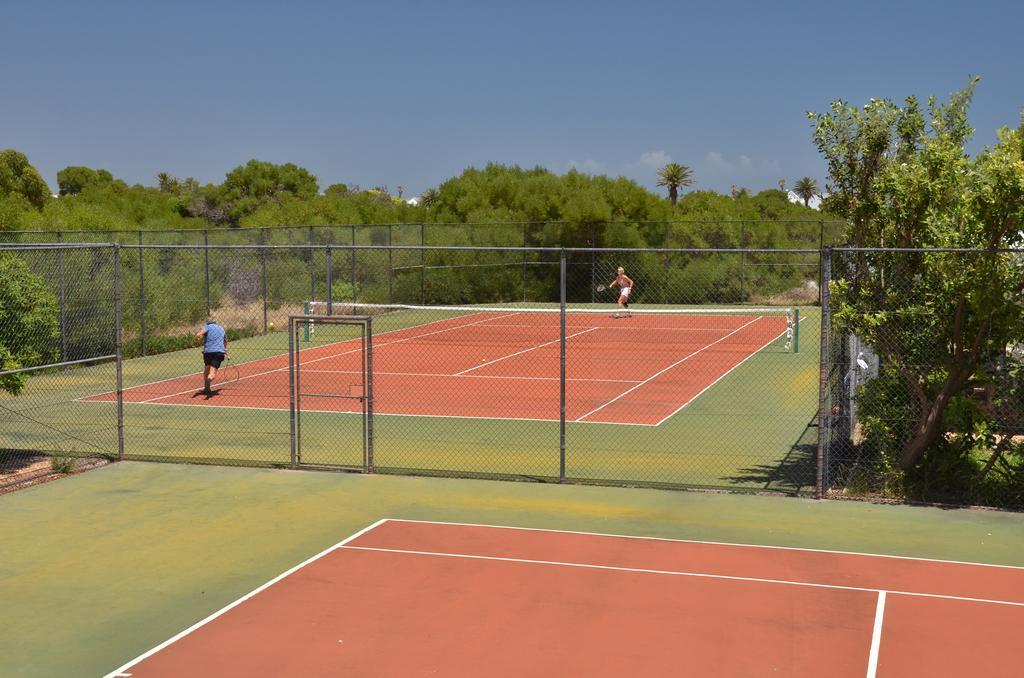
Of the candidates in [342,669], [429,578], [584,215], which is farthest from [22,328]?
[584,215]

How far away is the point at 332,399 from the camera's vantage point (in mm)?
22359

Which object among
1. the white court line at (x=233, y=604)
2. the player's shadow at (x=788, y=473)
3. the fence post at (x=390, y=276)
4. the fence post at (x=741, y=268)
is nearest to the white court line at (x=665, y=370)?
the fence post at (x=741, y=268)

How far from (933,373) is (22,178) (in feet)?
→ 177

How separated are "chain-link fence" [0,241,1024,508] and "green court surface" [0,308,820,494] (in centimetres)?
7

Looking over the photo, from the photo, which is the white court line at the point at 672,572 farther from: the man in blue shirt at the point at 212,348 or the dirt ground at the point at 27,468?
the man in blue shirt at the point at 212,348

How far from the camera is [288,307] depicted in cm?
3459

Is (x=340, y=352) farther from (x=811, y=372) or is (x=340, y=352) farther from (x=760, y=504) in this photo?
(x=760, y=504)

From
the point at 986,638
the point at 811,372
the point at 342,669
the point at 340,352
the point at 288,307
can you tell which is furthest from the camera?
the point at 288,307

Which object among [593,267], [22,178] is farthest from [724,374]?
[22,178]

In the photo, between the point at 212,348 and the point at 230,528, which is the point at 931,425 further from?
the point at 212,348

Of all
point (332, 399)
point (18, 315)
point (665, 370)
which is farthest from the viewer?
point (665, 370)

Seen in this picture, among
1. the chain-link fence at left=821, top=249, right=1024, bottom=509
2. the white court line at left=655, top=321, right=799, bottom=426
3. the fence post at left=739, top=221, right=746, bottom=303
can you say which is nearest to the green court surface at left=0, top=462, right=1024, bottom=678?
the chain-link fence at left=821, top=249, right=1024, bottom=509

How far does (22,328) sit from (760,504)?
10.2 meters

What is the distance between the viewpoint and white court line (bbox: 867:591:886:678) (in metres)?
8.99
